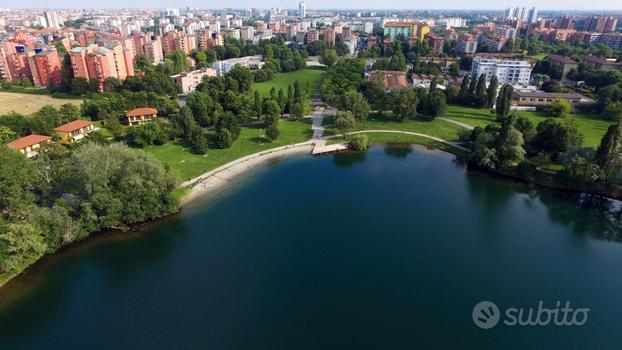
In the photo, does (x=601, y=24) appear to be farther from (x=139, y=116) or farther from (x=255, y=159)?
(x=139, y=116)

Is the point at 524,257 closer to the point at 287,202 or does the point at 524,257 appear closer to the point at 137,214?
the point at 287,202

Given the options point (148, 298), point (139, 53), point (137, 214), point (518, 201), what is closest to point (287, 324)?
point (148, 298)

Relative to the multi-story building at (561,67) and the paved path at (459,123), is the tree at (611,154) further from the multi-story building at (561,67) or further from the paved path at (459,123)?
the multi-story building at (561,67)

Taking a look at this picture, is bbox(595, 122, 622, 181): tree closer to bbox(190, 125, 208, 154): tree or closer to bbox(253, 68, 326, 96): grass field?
bbox(190, 125, 208, 154): tree

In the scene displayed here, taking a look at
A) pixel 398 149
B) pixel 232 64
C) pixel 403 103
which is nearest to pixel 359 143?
pixel 398 149

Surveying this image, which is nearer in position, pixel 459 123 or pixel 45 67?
pixel 459 123

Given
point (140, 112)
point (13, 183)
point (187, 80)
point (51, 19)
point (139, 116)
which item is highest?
point (51, 19)
